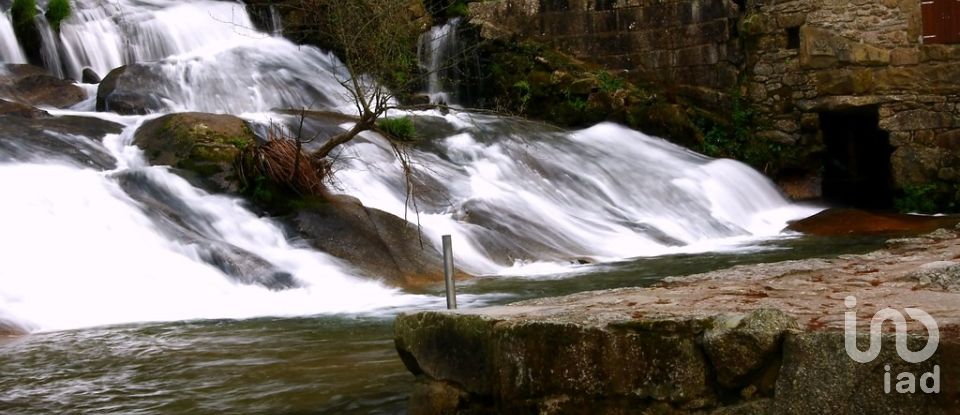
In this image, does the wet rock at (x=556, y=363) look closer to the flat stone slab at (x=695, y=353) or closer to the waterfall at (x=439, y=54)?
the flat stone slab at (x=695, y=353)

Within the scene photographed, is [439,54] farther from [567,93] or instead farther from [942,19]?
[942,19]

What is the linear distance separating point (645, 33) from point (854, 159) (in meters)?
3.72

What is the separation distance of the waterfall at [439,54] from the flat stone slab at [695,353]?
13.1 meters

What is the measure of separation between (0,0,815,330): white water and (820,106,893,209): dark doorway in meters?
1.29

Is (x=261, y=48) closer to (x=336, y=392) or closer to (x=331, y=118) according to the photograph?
(x=331, y=118)

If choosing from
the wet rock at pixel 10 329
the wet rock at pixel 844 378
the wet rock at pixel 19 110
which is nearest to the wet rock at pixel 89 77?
the wet rock at pixel 19 110

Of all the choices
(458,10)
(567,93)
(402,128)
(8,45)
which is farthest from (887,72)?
(8,45)

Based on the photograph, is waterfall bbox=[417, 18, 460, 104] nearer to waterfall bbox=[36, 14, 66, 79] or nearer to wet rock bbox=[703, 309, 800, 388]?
waterfall bbox=[36, 14, 66, 79]

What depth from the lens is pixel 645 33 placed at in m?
17.1

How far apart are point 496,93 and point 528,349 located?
13676mm

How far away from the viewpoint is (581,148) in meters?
15.2

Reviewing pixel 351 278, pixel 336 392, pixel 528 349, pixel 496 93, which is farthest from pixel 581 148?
pixel 528 349

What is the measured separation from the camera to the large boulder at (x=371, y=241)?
31.3 ft

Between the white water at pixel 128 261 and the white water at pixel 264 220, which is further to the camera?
the white water at pixel 264 220
